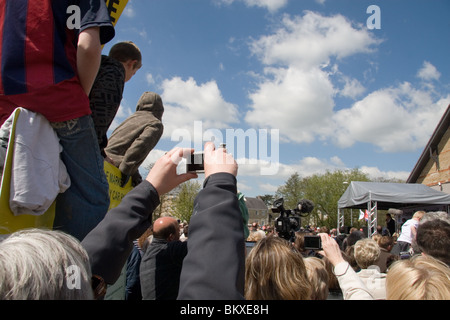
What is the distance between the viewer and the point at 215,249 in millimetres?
908

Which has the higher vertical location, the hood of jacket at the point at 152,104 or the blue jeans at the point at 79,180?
the hood of jacket at the point at 152,104

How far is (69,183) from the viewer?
1.50 meters

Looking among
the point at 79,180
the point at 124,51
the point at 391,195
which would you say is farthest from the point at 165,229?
the point at 391,195

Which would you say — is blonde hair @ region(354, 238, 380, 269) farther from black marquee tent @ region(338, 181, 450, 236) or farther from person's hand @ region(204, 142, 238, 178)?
black marquee tent @ region(338, 181, 450, 236)

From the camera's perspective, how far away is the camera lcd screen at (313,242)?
9.42 ft

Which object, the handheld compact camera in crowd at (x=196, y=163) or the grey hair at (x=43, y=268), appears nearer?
the grey hair at (x=43, y=268)

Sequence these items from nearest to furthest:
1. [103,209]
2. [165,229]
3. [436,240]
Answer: [103,209] < [436,240] < [165,229]

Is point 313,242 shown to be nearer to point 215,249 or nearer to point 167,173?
point 167,173

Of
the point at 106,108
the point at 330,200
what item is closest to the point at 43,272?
the point at 106,108

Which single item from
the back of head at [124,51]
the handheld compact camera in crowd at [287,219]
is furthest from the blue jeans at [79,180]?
the handheld compact camera in crowd at [287,219]

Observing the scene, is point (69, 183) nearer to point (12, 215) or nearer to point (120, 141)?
point (12, 215)

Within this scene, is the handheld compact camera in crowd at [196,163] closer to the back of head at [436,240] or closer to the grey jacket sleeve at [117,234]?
the grey jacket sleeve at [117,234]

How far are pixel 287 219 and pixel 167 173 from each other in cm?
234

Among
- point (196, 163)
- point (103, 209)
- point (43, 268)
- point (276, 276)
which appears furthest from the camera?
point (276, 276)
